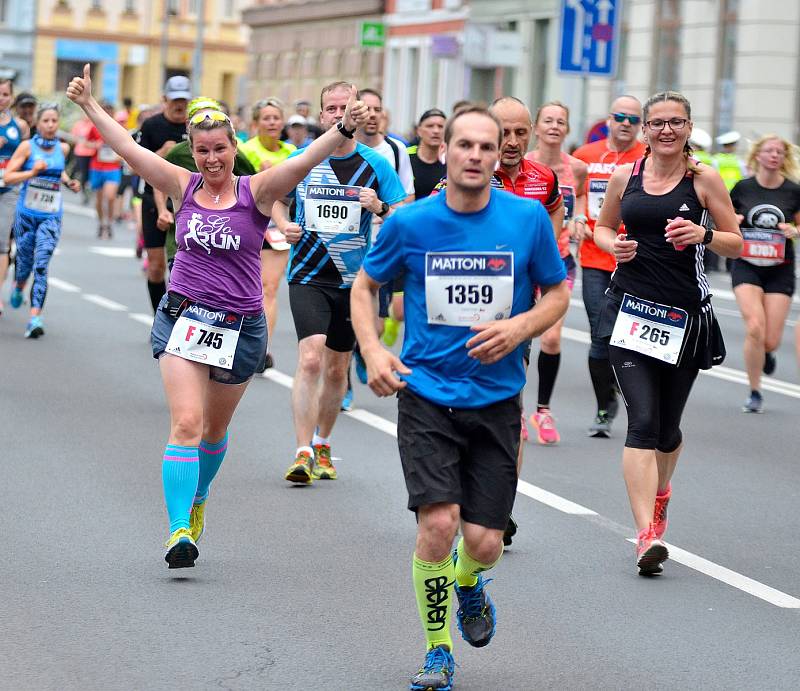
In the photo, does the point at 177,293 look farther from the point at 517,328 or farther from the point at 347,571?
the point at 517,328

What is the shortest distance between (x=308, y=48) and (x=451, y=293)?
56.2 metres

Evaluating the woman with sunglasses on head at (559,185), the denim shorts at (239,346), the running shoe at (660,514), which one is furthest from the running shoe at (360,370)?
the denim shorts at (239,346)

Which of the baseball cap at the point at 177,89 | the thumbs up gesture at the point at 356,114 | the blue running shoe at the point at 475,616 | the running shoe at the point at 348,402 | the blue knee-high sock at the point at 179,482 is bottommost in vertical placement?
the running shoe at the point at 348,402

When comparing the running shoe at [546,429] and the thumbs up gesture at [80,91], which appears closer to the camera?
the thumbs up gesture at [80,91]

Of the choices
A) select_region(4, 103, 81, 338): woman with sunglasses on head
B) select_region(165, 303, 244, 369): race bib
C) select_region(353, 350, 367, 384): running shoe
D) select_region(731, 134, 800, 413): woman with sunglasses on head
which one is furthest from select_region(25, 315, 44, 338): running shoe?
select_region(165, 303, 244, 369): race bib

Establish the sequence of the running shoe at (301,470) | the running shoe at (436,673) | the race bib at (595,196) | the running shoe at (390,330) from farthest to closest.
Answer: the running shoe at (390,330) < the race bib at (595,196) < the running shoe at (301,470) < the running shoe at (436,673)

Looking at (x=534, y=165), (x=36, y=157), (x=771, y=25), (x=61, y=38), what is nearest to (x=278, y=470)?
(x=534, y=165)

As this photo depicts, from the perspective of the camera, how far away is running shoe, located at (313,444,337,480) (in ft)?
31.2

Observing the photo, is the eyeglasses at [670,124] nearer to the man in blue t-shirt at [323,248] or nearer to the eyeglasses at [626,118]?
the man in blue t-shirt at [323,248]

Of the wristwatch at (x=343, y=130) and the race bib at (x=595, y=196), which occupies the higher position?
the wristwatch at (x=343, y=130)

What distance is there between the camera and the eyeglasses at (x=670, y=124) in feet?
24.5

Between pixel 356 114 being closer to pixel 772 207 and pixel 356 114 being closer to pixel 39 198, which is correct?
pixel 772 207

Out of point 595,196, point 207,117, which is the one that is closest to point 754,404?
point 595,196

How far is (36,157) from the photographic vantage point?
619 inches
